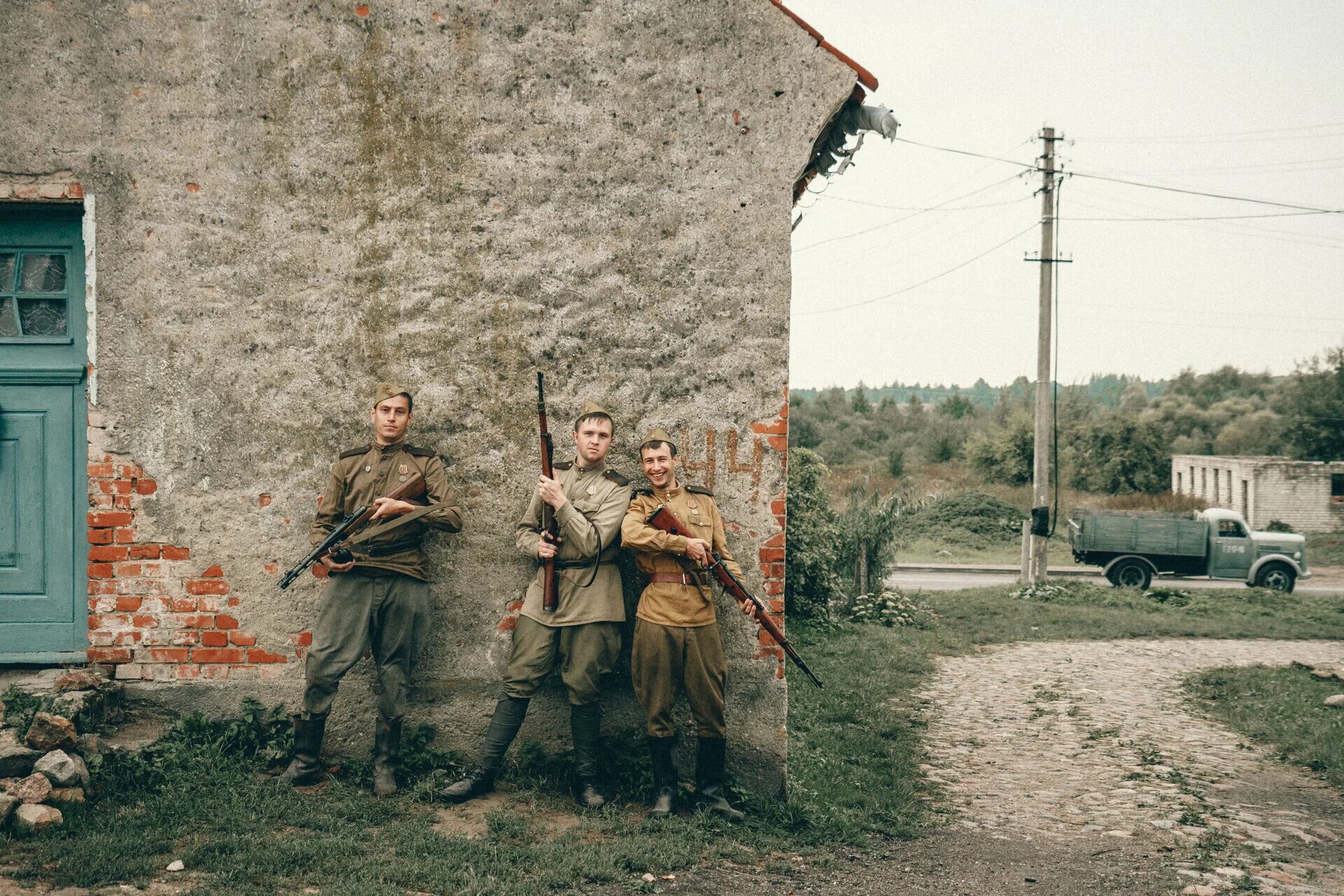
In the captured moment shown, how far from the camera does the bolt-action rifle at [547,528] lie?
514 centimetres

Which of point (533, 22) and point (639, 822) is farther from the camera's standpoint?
point (533, 22)

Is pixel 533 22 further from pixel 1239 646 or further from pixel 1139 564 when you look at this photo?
pixel 1139 564

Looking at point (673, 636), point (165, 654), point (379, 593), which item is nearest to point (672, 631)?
point (673, 636)

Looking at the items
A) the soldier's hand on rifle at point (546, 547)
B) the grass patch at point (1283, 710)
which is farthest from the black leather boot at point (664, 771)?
the grass patch at point (1283, 710)

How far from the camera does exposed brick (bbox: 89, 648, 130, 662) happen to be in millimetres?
5410

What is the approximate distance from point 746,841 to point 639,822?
0.55 metres

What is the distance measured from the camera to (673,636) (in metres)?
5.11

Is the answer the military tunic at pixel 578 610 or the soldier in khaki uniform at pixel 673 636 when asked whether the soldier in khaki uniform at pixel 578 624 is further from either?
the soldier in khaki uniform at pixel 673 636

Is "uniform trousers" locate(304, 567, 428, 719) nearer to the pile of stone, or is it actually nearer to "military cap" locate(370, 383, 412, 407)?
"military cap" locate(370, 383, 412, 407)

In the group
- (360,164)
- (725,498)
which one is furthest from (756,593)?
(360,164)

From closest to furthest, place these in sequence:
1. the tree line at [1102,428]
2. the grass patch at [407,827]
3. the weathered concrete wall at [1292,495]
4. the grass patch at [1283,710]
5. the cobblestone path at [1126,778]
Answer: the grass patch at [407,827], the cobblestone path at [1126,778], the grass patch at [1283,710], the weathered concrete wall at [1292,495], the tree line at [1102,428]

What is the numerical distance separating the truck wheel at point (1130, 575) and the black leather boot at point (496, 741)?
16.5 metres

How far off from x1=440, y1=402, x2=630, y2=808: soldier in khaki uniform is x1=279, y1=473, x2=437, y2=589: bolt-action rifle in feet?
1.90

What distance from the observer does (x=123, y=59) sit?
5.36 m
